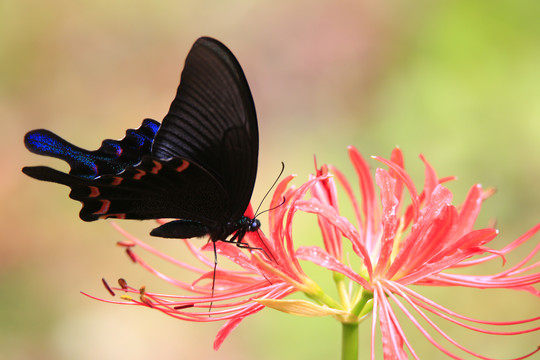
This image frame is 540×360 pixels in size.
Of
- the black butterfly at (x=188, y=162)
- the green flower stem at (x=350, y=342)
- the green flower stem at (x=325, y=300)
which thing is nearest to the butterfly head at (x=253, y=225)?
the black butterfly at (x=188, y=162)

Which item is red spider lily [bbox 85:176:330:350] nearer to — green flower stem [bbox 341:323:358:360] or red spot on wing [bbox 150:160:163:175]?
green flower stem [bbox 341:323:358:360]

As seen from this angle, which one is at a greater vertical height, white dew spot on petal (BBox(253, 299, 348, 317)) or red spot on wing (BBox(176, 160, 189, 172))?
red spot on wing (BBox(176, 160, 189, 172))

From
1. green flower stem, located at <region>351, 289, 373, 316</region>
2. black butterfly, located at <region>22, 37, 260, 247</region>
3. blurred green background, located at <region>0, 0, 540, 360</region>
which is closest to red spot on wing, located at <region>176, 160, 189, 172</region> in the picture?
black butterfly, located at <region>22, 37, 260, 247</region>

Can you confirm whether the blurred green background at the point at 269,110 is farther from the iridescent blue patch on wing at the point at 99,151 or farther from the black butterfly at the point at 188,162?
the iridescent blue patch on wing at the point at 99,151

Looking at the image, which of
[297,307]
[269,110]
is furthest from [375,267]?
[269,110]

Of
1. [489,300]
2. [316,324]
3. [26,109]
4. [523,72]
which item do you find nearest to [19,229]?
[26,109]

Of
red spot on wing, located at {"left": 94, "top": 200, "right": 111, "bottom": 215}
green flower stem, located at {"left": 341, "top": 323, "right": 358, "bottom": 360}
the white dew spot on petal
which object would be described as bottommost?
green flower stem, located at {"left": 341, "top": 323, "right": 358, "bottom": 360}
